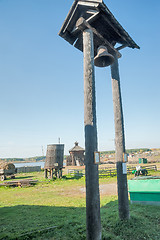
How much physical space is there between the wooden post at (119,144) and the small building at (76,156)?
3217 cm

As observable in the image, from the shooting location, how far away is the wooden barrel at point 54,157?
1862cm

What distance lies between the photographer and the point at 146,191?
A: 688 cm

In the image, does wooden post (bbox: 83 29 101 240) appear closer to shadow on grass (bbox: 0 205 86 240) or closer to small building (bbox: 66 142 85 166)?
shadow on grass (bbox: 0 205 86 240)

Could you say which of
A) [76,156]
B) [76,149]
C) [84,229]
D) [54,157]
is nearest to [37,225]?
[84,229]

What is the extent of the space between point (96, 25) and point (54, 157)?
16.0 meters

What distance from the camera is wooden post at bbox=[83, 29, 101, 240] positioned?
3.70 metres

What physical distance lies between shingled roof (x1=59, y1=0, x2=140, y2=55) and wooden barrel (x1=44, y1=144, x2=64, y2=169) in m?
15.0

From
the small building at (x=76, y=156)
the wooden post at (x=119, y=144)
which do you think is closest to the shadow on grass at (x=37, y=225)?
the wooden post at (x=119, y=144)

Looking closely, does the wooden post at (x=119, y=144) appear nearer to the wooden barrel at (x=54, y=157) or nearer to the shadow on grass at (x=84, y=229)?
the shadow on grass at (x=84, y=229)

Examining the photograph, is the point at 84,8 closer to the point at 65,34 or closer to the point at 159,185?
the point at 65,34

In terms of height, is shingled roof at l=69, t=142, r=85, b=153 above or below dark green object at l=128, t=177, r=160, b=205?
Result: above

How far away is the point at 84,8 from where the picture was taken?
486 centimetres

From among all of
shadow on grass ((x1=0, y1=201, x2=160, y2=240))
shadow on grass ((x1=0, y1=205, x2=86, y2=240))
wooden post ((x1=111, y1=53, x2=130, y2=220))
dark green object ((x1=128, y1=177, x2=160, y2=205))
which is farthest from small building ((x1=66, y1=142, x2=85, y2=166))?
wooden post ((x1=111, y1=53, x2=130, y2=220))

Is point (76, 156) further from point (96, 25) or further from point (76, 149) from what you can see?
point (96, 25)
